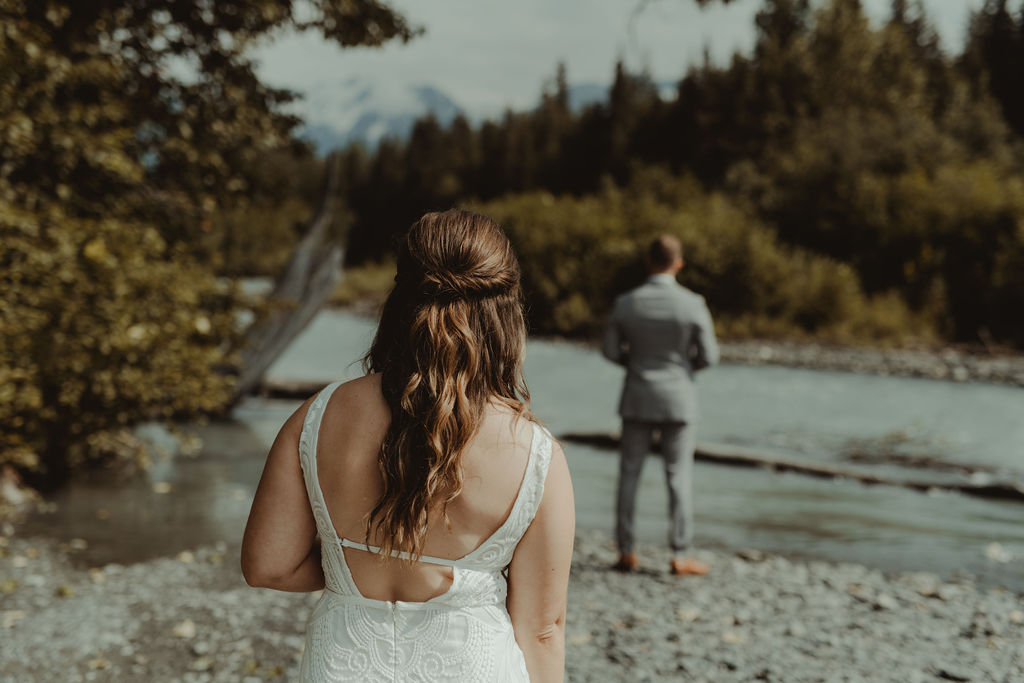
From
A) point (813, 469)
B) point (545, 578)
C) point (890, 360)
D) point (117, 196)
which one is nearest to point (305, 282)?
point (117, 196)

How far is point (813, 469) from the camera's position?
35.1ft

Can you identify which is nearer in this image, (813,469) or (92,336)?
(92,336)

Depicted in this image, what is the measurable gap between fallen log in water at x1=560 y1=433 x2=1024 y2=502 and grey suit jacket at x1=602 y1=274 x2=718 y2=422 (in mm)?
5039

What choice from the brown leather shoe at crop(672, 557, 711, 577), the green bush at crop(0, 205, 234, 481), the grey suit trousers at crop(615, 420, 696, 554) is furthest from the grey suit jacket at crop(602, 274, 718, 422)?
the green bush at crop(0, 205, 234, 481)

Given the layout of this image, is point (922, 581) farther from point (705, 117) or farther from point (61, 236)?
point (705, 117)

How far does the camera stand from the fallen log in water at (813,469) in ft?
31.8

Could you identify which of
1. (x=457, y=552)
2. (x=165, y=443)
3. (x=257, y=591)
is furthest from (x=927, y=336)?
(x=457, y=552)

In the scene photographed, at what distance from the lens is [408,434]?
1.81 meters

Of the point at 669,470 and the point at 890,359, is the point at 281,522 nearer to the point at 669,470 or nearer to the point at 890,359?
the point at 669,470

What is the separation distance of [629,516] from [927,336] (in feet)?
76.8

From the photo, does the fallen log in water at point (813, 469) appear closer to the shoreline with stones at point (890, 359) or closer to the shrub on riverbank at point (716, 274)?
the shoreline with stones at point (890, 359)

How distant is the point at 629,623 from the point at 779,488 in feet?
16.2

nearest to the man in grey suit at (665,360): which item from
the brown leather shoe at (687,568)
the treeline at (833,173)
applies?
the brown leather shoe at (687,568)

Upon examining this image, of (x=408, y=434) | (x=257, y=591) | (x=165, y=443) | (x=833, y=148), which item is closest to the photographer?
(x=408, y=434)
